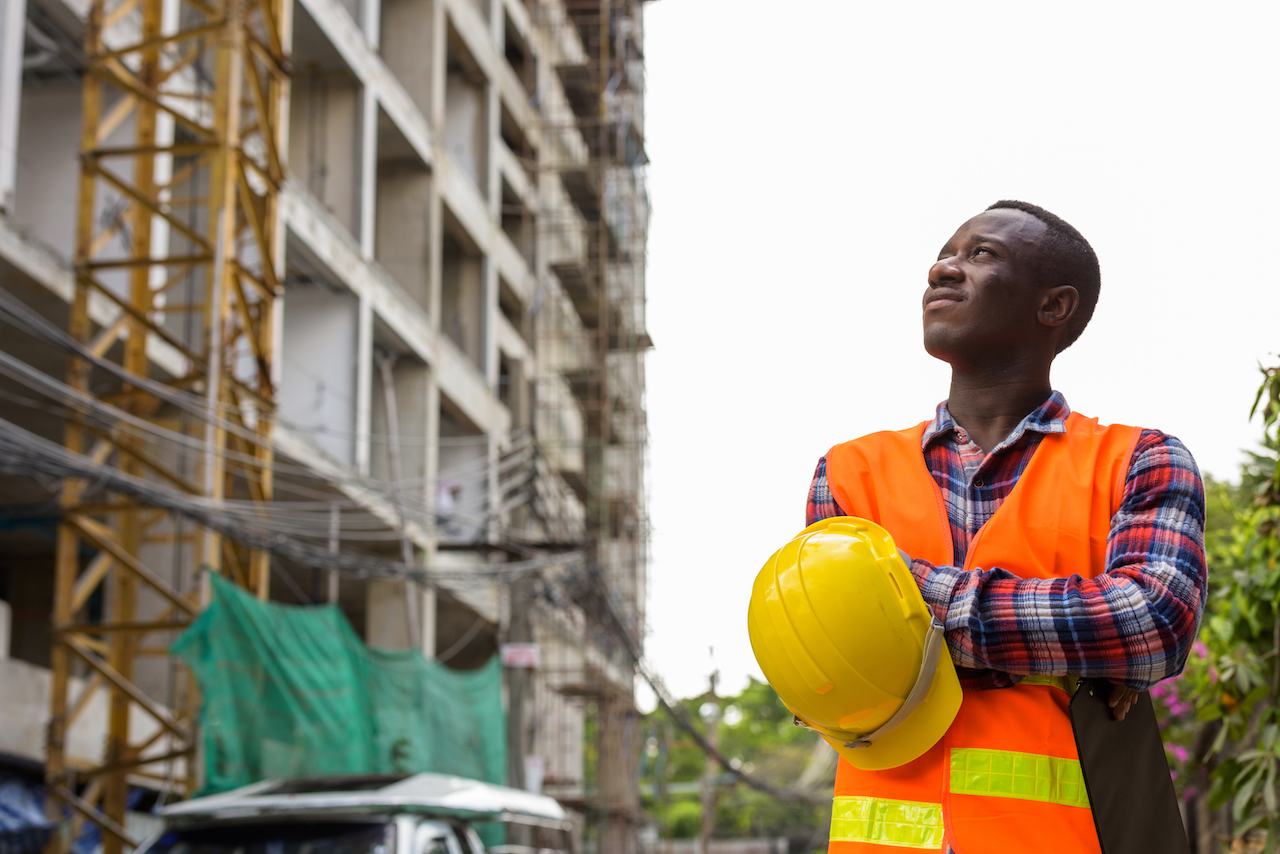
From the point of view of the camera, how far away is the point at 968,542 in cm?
229

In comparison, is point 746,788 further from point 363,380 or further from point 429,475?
point 363,380

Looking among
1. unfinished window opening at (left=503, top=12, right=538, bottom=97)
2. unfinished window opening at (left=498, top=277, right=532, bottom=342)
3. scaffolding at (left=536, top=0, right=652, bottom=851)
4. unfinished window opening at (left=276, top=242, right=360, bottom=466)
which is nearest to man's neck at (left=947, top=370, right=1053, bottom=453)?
unfinished window opening at (left=276, top=242, right=360, bottom=466)

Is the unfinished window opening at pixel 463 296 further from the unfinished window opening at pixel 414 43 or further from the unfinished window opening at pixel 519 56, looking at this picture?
the unfinished window opening at pixel 519 56

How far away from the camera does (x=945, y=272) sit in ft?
7.87

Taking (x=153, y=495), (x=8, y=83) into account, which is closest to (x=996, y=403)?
(x=153, y=495)

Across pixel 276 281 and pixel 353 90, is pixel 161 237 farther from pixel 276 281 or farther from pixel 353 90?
pixel 353 90

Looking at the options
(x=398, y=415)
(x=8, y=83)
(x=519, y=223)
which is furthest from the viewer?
(x=519, y=223)

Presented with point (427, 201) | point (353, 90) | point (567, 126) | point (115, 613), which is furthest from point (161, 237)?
point (567, 126)

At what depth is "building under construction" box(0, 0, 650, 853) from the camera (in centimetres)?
1391

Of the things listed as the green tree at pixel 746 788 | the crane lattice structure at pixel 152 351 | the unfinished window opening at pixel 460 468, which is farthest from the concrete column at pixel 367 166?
the green tree at pixel 746 788

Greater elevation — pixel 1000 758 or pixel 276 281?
pixel 276 281

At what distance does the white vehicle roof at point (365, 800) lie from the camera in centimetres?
770

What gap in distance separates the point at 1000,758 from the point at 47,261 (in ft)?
44.3

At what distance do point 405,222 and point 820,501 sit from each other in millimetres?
23792
